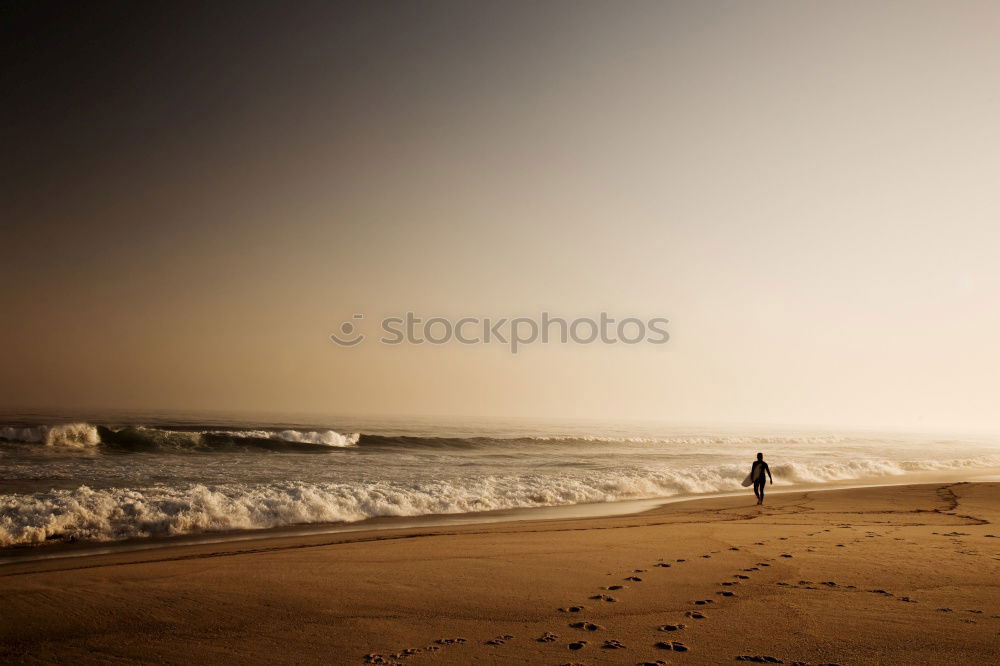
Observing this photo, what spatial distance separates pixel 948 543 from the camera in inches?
367

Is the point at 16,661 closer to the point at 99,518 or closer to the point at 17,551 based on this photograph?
the point at 17,551

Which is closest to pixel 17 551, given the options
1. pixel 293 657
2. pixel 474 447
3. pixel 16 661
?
pixel 16 661

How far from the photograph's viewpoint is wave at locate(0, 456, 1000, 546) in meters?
11.1

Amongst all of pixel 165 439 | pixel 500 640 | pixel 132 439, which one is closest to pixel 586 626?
pixel 500 640

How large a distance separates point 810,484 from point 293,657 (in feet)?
84.3

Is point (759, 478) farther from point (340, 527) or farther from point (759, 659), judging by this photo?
point (759, 659)

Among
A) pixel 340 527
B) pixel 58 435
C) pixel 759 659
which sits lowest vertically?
pixel 340 527

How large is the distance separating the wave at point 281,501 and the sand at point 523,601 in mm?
2465

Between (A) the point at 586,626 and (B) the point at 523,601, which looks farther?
(B) the point at 523,601

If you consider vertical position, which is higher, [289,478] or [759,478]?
[759,478]

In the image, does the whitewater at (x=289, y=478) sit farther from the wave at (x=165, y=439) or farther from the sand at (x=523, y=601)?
the sand at (x=523, y=601)

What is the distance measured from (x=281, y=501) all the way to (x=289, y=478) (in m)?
5.84

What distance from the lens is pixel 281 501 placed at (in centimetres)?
1373

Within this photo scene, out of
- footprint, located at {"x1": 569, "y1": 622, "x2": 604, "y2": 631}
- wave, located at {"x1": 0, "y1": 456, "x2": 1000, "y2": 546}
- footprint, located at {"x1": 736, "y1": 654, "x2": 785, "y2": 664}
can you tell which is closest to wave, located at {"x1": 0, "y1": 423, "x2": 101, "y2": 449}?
wave, located at {"x1": 0, "y1": 456, "x2": 1000, "y2": 546}
